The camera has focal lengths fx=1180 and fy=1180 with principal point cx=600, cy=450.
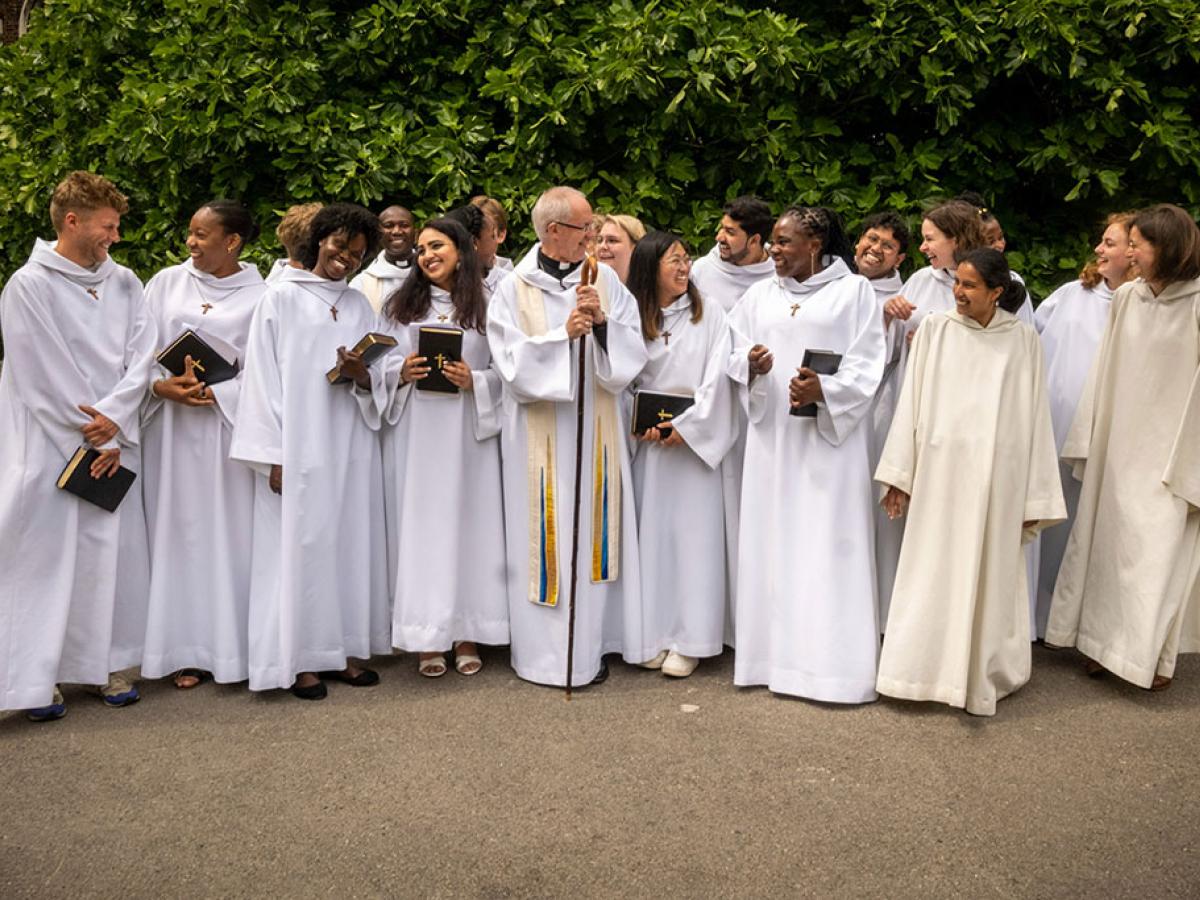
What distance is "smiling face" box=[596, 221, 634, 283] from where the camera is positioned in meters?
6.91

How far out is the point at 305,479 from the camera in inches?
223

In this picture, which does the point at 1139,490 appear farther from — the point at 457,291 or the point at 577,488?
the point at 457,291

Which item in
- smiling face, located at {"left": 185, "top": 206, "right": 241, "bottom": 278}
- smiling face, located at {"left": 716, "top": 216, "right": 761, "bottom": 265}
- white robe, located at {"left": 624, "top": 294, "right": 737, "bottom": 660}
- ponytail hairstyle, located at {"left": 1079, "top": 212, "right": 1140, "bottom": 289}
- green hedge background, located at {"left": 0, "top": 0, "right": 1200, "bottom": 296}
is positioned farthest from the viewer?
green hedge background, located at {"left": 0, "top": 0, "right": 1200, "bottom": 296}

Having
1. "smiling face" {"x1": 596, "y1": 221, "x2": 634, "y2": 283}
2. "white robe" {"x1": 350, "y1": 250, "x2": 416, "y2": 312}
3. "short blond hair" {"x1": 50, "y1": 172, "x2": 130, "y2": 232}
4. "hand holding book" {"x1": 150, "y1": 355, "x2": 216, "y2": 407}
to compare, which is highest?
"short blond hair" {"x1": 50, "y1": 172, "x2": 130, "y2": 232}

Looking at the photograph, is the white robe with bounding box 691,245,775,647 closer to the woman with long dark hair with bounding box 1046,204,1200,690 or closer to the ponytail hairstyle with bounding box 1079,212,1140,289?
the woman with long dark hair with bounding box 1046,204,1200,690

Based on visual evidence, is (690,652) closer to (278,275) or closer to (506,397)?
(506,397)

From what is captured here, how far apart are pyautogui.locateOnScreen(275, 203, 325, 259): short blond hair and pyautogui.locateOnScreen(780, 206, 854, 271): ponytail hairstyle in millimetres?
2410

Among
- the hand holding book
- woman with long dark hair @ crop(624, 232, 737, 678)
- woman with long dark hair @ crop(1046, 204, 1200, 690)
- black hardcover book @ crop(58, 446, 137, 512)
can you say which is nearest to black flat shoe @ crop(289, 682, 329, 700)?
black hardcover book @ crop(58, 446, 137, 512)

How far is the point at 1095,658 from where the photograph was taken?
592cm

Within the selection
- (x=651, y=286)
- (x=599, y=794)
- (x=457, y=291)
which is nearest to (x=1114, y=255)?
(x=651, y=286)

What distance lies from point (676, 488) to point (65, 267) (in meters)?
3.14

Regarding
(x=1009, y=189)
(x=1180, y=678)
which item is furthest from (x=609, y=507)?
(x=1009, y=189)

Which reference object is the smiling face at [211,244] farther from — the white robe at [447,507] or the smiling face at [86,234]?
the white robe at [447,507]

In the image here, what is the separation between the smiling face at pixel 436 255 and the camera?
5.96m
